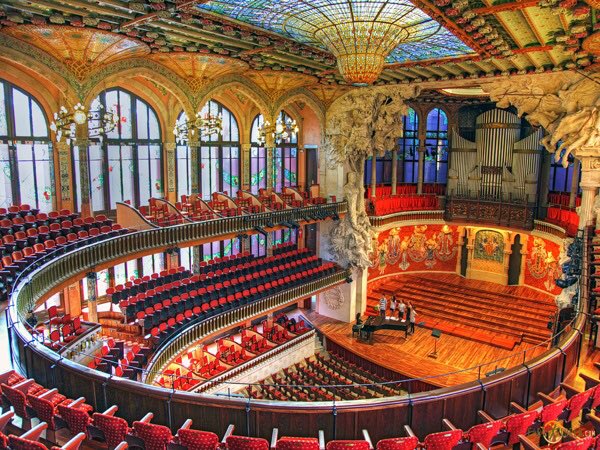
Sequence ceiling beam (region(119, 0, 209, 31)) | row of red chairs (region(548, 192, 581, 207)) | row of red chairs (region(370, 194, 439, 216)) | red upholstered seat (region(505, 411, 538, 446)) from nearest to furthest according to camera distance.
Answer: red upholstered seat (region(505, 411, 538, 446))
ceiling beam (region(119, 0, 209, 31))
row of red chairs (region(548, 192, 581, 207))
row of red chairs (region(370, 194, 439, 216))

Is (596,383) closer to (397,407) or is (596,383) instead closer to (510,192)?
(397,407)

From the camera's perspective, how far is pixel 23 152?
47.6 ft

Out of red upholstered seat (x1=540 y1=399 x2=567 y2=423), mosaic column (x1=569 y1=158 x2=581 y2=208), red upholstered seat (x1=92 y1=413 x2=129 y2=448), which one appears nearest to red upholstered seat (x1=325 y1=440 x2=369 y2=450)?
red upholstered seat (x1=92 y1=413 x2=129 y2=448)

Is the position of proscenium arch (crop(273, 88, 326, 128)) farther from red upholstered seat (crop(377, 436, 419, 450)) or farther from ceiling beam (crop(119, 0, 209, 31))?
red upholstered seat (crop(377, 436, 419, 450))

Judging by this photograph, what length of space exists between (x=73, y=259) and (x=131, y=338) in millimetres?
3810

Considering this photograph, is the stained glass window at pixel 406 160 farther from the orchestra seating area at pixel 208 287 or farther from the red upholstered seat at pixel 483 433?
the red upholstered seat at pixel 483 433

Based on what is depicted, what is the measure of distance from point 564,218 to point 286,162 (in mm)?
12210

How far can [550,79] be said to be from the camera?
51.4 feet

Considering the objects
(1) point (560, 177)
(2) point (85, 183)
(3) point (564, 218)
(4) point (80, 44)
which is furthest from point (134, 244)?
(1) point (560, 177)

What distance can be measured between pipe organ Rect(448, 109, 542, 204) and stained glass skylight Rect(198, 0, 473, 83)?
1083 cm

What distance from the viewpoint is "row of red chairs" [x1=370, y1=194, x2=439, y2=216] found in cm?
2270

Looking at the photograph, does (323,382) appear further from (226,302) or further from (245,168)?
(245,168)


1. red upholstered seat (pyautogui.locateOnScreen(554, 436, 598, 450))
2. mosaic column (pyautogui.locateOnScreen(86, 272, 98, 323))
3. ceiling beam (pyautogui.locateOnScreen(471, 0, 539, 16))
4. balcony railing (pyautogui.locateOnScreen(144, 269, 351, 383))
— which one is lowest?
balcony railing (pyautogui.locateOnScreen(144, 269, 351, 383))

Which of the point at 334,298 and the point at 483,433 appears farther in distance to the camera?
the point at 334,298
